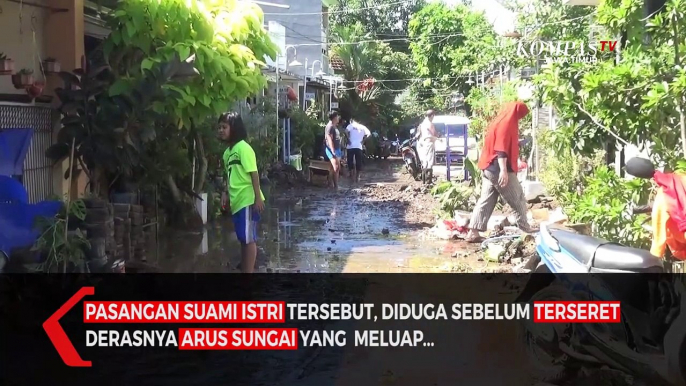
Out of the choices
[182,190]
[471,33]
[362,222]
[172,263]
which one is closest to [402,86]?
[471,33]

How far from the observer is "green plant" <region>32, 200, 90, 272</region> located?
15.1ft

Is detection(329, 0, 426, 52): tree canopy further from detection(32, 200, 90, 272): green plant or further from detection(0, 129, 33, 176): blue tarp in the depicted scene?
detection(0, 129, 33, 176): blue tarp

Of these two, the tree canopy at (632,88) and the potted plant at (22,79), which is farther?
the potted plant at (22,79)

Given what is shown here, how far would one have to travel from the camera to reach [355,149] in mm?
12664

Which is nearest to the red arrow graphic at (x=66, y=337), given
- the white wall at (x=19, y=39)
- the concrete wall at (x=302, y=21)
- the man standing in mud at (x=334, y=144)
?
the white wall at (x=19, y=39)

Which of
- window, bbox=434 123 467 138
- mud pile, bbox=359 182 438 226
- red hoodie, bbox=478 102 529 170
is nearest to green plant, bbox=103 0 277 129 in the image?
red hoodie, bbox=478 102 529 170

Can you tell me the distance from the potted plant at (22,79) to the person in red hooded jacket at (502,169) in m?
3.58

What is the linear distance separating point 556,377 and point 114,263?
2817 millimetres

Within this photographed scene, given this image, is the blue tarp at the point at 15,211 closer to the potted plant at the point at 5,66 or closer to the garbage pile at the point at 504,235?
the potted plant at the point at 5,66

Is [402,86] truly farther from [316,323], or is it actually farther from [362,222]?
[362,222]

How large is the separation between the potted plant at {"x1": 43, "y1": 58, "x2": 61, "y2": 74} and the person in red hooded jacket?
3.48 metres

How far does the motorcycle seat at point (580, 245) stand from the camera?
144 inches

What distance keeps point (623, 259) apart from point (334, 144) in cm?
932

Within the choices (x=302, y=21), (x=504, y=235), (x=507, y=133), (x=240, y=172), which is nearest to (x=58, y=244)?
(x=240, y=172)
